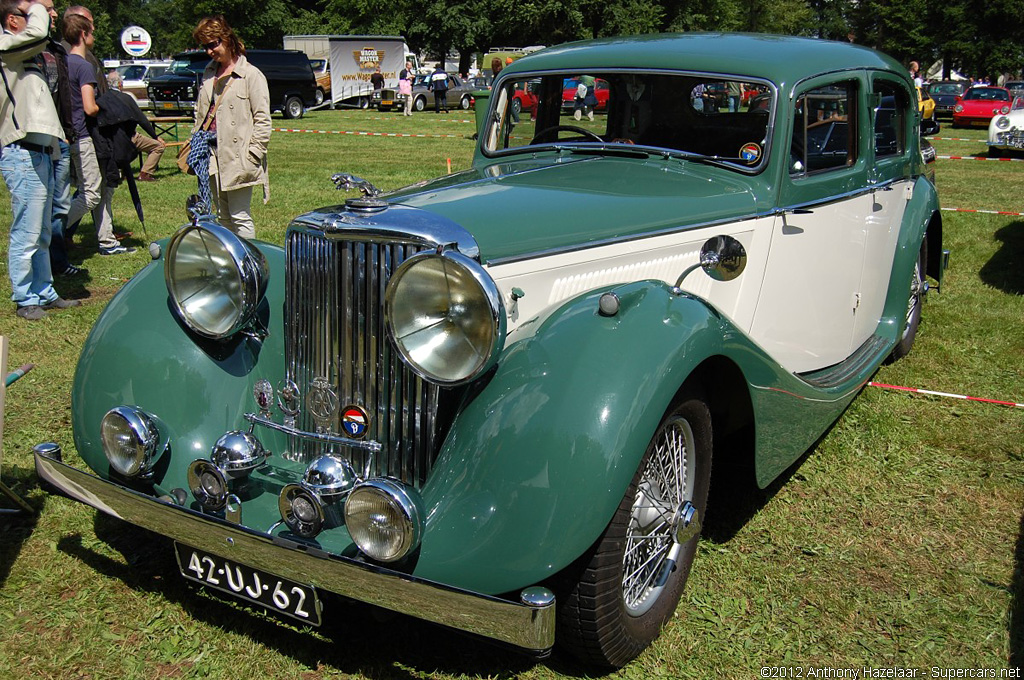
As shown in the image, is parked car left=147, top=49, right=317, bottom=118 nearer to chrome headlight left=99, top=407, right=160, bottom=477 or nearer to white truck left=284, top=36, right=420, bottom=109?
white truck left=284, top=36, right=420, bottom=109

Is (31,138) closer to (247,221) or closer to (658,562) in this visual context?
(247,221)

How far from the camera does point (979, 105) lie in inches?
981

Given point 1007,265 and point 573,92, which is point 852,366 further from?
point 1007,265

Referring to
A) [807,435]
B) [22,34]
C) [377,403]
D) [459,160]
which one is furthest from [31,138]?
[459,160]

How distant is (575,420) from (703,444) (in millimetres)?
752

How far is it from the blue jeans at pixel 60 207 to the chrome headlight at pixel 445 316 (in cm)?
454

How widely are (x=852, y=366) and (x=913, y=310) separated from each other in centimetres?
165

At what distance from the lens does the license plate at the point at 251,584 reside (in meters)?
2.41

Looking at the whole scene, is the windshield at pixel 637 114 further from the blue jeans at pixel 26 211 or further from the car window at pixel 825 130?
the blue jeans at pixel 26 211

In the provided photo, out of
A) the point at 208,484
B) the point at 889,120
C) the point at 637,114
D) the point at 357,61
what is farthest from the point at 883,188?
the point at 357,61

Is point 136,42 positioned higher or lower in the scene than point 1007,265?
higher

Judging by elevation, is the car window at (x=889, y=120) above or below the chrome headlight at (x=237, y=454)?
above

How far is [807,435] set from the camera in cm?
338

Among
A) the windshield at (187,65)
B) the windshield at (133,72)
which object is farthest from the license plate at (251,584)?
the windshield at (133,72)
